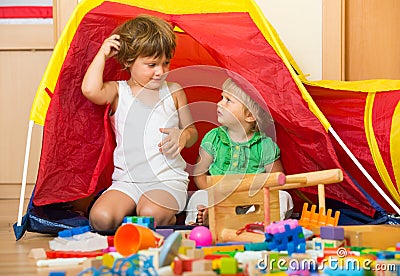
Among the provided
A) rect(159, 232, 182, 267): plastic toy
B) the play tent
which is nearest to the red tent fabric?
the play tent

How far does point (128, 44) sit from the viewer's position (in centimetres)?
198

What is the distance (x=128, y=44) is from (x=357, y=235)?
0.82 m

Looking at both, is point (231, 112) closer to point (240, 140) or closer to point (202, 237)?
point (240, 140)

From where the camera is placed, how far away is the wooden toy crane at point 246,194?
1528 millimetres

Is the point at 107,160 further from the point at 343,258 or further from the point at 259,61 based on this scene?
the point at 343,258

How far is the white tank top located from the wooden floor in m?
0.28

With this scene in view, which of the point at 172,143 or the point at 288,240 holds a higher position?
the point at 172,143

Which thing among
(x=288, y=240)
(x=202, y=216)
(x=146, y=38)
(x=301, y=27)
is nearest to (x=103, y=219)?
(x=202, y=216)

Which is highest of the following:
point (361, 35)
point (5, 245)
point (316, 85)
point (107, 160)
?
point (361, 35)

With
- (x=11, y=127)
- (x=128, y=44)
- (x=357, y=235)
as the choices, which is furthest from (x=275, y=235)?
(x=11, y=127)

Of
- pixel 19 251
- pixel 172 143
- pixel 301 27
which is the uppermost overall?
pixel 301 27

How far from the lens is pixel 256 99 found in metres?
1.92

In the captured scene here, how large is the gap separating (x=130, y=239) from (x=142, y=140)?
0.64 m

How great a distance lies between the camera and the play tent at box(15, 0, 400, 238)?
6.16 ft
